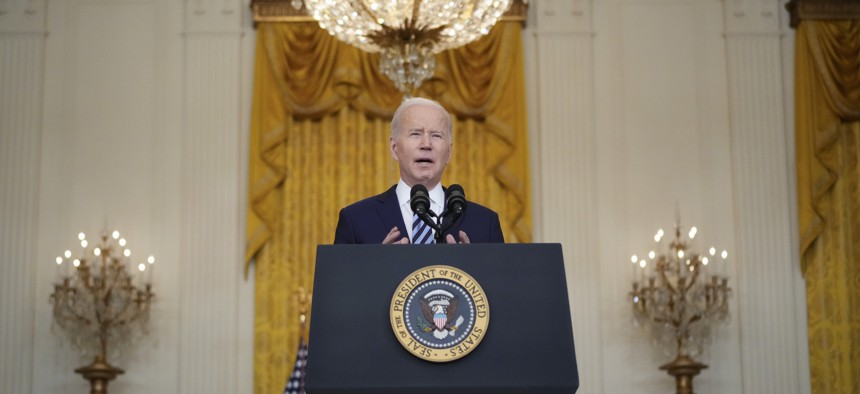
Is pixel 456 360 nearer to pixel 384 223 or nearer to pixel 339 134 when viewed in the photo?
pixel 384 223

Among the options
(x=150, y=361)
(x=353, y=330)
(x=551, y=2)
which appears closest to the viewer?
(x=353, y=330)

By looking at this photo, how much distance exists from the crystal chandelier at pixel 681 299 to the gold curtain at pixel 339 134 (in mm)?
1086

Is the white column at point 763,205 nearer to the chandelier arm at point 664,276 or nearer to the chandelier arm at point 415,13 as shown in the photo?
the chandelier arm at point 664,276

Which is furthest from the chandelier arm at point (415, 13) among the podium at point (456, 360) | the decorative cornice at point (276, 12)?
the podium at point (456, 360)

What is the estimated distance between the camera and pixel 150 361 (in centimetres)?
1014

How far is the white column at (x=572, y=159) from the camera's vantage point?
407 inches

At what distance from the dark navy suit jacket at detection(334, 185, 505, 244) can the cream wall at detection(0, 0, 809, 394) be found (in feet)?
20.0

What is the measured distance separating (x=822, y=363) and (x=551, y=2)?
386 centimetres

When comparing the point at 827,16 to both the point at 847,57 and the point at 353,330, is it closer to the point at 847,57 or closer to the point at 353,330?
the point at 847,57

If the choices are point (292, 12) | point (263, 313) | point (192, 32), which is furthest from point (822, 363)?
point (192, 32)

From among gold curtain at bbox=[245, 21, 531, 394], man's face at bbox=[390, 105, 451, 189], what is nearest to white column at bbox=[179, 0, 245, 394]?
gold curtain at bbox=[245, 21, 531, 394]

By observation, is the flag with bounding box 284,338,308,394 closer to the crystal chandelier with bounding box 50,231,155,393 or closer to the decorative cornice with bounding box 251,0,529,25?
the crystal chandelier with bounding box 50,231,155,393

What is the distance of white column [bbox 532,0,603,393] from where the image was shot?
1034 cm

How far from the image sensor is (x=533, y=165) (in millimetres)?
10633
